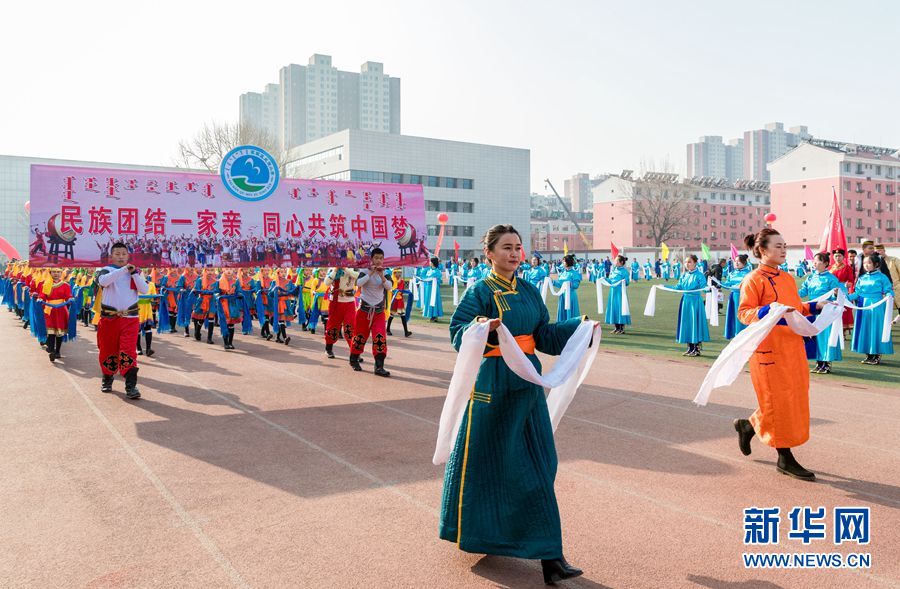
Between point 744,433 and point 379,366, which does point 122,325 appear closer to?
point 379,366

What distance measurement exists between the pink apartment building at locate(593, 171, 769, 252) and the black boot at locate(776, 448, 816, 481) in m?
74.9

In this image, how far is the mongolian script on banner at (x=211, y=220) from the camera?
27.0 feet

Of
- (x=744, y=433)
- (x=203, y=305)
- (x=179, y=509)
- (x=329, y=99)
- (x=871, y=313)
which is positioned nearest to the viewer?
(x=179, y=509)

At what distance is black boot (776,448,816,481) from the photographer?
17.3ft

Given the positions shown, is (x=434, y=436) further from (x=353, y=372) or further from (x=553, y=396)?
(x=353, y=372)

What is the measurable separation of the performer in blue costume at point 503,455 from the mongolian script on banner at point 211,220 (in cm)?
610

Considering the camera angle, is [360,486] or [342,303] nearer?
[360,486]

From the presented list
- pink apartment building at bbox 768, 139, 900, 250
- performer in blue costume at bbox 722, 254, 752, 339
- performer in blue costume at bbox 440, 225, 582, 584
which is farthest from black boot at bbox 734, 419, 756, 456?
pink apartment building at bbox 768, 139, 900, 250

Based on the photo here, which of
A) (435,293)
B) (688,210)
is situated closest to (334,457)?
(435,293)

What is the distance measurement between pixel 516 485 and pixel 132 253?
22.3 ft

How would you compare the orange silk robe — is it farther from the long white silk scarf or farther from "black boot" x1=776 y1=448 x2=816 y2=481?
the long white silk scarf

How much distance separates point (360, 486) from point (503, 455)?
184 centimetres

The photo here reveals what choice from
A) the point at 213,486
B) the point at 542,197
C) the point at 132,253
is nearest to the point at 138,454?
the point at 213,486

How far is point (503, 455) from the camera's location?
3.76 m
